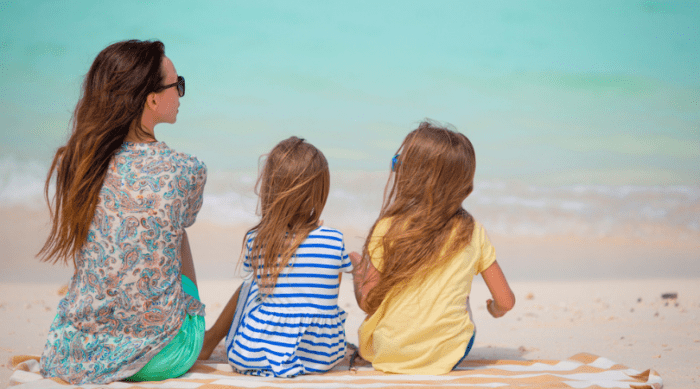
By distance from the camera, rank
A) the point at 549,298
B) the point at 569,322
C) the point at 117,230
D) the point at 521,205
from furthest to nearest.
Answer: the point at 521,205 < the point at 549,298 < the point at 569,322 < the point at 117,230

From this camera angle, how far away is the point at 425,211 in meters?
2.61

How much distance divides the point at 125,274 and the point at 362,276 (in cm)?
103

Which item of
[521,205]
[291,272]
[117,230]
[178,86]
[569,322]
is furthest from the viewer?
[521,205]

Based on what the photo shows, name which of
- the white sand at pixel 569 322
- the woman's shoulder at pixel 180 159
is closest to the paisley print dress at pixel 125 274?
the woman's shoulder at pixel 180 159

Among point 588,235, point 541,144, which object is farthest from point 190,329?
point 541,144

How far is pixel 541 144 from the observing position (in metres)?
12.8

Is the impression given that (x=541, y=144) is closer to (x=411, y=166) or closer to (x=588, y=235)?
(x=588, y=235)

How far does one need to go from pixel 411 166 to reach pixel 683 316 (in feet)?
10.4

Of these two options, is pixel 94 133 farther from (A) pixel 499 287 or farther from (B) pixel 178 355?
(A) pixel 499 287

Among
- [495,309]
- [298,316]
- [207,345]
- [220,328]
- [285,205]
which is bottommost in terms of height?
[207,345]

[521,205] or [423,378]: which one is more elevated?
[521,205]

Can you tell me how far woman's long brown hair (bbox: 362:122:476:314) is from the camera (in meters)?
2.56

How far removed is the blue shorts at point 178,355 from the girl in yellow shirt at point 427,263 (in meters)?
0.78

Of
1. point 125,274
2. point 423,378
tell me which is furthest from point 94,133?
point 423,378
